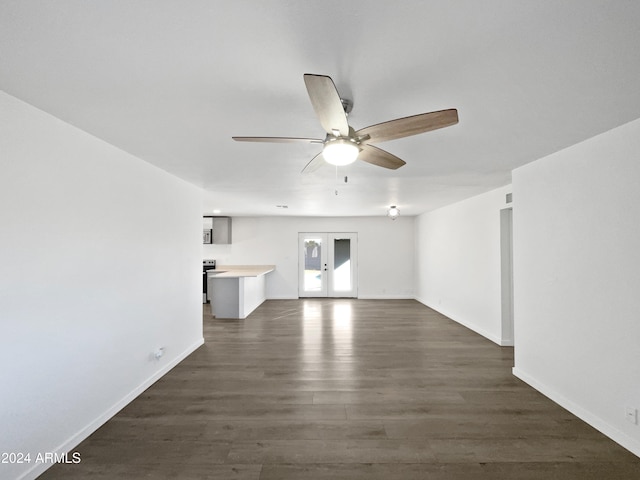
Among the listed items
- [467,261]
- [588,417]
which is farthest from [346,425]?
[467,261]

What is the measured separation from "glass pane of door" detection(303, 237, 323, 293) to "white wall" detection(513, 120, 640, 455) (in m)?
5.71

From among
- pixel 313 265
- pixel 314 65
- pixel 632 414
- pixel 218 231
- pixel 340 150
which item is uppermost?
pixel 314 65

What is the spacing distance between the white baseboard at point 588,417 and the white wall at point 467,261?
4.85 ft

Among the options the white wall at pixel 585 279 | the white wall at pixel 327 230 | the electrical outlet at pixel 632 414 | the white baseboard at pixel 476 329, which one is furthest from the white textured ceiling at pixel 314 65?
the white wall at pixel 327 230

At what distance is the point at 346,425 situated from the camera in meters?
2.53

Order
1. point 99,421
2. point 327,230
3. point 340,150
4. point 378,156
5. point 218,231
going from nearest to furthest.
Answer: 1. point 340,150
2. point 378,156
3. point 99,421
4. point 218,231
5. point 327,230

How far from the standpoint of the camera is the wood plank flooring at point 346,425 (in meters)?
2.05

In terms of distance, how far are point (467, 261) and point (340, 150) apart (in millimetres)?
4645

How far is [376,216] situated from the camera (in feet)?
27.7

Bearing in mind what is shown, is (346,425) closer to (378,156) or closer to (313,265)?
(378,156)

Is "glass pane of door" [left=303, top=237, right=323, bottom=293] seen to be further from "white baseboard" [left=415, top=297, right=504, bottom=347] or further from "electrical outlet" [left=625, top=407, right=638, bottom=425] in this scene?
"electrical outlet" [left=625, top=407, right=638, bottom=425]

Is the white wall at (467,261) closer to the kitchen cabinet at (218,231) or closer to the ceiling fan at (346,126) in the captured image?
the ceiling fan at (346,126)

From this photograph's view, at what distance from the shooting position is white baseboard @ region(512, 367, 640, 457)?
86.4 inches

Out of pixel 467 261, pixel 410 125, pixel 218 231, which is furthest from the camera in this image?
pixel 218 231
